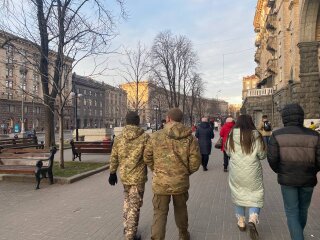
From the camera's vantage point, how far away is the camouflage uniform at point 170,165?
4387 mm

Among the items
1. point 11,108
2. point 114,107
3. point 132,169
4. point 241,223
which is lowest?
point 241,223

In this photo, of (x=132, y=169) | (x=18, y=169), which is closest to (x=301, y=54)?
(x=18, y=169)

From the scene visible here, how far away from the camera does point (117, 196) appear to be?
794cm

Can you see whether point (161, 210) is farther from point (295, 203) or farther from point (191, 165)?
point (295, 203)

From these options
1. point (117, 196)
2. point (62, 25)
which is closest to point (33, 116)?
point (62, 25)

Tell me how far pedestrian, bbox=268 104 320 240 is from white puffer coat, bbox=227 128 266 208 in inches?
25.5

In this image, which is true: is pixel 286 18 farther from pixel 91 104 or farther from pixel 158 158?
pixel 91 104

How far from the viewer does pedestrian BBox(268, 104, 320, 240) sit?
13.8ft

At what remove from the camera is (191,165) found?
175 inches

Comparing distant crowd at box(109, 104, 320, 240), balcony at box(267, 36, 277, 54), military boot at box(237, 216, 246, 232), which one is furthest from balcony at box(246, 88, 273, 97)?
distant crowd at box(109, 104, 320, 240)

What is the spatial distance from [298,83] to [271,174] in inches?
637

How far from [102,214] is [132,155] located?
2.03 meters

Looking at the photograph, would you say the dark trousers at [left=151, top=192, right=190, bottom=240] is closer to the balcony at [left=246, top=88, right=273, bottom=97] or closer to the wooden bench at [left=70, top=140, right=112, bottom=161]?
the wooden bench at [left=70, top=140, right=112, bottom=161]

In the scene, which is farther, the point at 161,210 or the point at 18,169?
the point at 18,169
